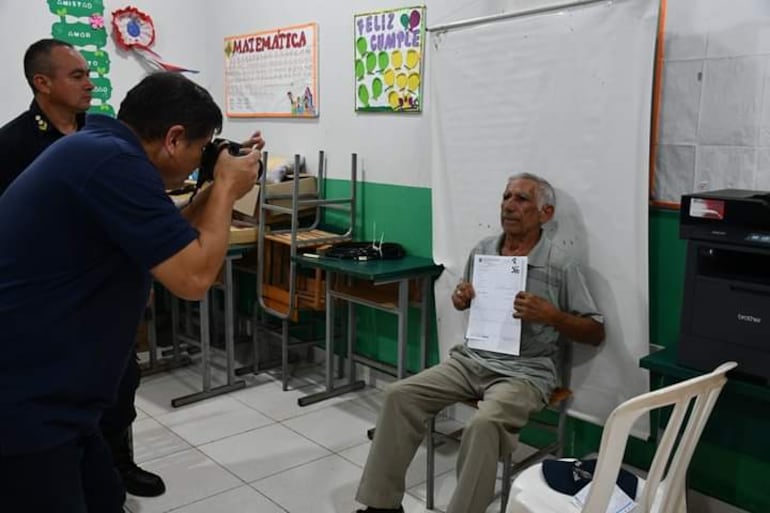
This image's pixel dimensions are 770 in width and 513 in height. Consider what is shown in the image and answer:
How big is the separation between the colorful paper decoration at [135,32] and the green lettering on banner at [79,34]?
0.31 feet

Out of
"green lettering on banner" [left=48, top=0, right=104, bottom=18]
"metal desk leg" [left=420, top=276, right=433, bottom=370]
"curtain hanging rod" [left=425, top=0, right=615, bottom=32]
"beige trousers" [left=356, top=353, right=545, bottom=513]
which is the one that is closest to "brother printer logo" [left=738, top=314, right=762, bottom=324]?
"beige trousers" [left=356, top=353, right=545, bottom=513]

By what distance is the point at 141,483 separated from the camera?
8.84 ft

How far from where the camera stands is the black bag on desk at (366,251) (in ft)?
11.0

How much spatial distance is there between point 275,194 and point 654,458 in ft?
8.80

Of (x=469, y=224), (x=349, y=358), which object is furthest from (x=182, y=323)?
(x=469, y=224)

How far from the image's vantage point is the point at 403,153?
3.51 m

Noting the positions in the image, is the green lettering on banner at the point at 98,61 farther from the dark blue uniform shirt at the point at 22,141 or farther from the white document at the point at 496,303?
the white document at the point at 496,303

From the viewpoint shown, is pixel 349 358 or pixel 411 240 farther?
pixel 349 358

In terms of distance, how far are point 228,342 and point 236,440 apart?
2.35ft

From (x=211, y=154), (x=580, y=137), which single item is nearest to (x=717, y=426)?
(x=580, y=137)

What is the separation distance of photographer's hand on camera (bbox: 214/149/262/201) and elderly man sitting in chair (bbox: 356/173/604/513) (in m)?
1.18

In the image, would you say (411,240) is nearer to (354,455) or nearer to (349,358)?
(349,358)

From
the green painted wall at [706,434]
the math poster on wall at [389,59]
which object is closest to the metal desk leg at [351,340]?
the math poster on wall at [389,59]

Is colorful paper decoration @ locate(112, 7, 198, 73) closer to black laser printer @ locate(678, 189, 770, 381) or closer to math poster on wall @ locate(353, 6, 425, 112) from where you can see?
math poster on wall @ locate(353, 6, 425, 112)
